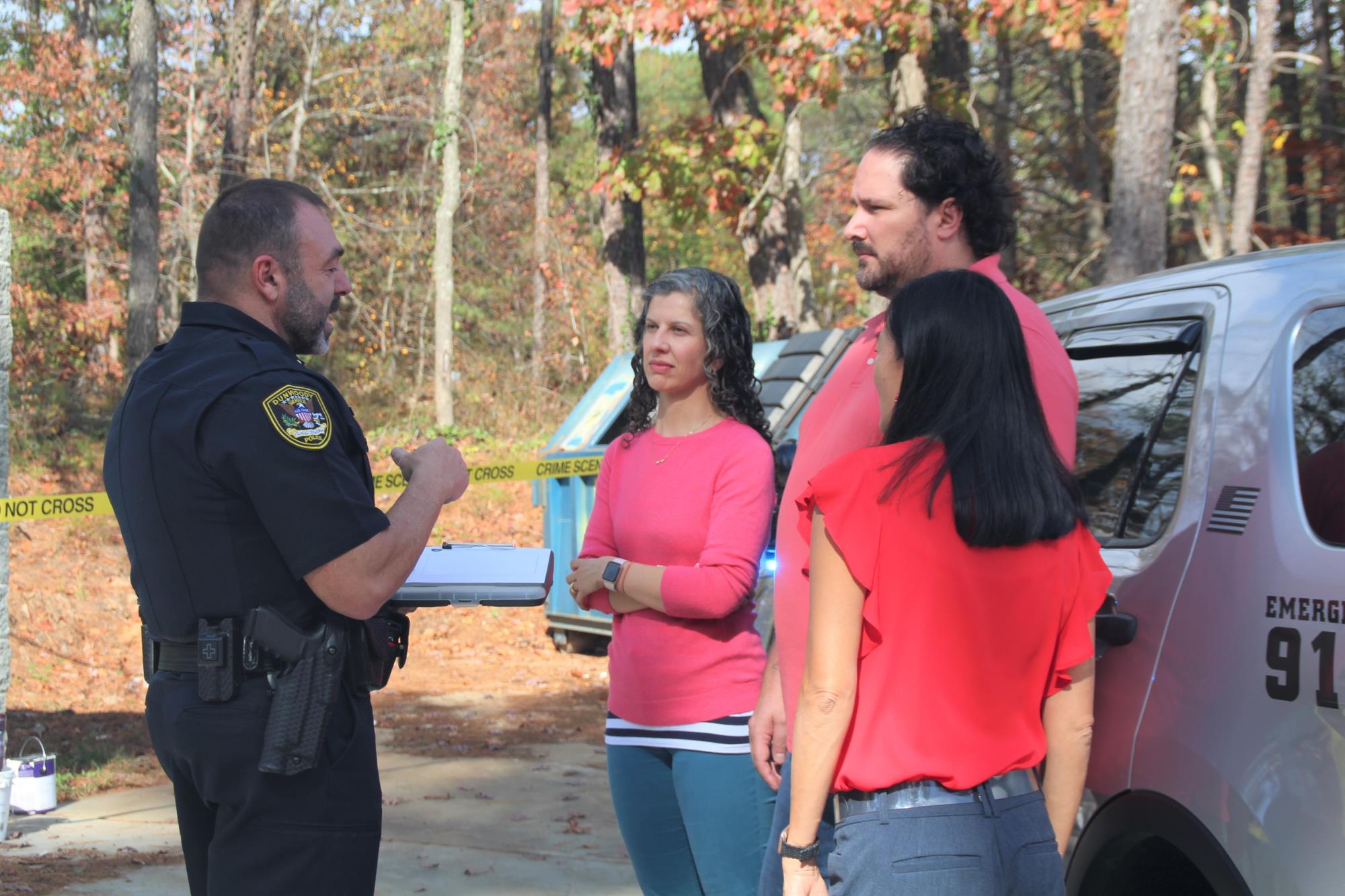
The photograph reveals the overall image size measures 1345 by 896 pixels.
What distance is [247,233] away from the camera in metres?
2.51

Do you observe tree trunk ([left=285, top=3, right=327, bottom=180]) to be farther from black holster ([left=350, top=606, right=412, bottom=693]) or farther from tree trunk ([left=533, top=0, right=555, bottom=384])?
black holster ([left=350, top=606, right=412, bottom=693])

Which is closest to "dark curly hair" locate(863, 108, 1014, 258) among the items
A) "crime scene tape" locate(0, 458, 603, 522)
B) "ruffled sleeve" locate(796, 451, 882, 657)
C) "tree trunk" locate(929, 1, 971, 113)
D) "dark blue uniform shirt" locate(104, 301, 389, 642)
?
"ruffled sleeve" locate(796, 451, 882, 657)

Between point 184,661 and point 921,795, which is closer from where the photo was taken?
point 921,795

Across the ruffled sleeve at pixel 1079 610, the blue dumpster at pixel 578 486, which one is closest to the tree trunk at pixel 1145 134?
the blue dumpster at pixel 578 486

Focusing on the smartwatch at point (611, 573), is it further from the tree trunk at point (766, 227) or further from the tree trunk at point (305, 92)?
the tree trunk at point (305, 92)

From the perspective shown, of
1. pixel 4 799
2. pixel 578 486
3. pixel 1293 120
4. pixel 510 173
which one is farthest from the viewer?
pixel 510 173

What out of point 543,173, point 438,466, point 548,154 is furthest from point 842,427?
point 548,154

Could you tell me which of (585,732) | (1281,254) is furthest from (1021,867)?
(585,732)

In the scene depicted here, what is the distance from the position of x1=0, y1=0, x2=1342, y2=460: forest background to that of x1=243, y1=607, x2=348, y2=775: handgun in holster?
23.7 ft

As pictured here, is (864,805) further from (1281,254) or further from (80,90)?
(80,90)

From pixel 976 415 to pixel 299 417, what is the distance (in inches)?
46.5

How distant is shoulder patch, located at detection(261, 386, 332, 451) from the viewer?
2285mm

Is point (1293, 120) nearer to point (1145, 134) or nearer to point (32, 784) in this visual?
point (1145, 134)

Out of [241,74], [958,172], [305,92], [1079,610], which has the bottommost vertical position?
[1079,610]
